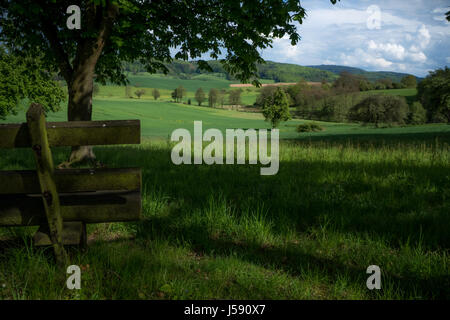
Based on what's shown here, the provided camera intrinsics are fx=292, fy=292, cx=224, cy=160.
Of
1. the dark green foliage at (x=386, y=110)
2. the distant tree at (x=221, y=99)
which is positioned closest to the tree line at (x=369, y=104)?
the dark green foliage at (x=386, y=110)

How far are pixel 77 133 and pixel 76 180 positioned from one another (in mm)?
427

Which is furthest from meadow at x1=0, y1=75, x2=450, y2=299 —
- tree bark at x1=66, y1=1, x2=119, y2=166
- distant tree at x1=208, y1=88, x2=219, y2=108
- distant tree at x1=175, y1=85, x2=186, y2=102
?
distant tree at x1=175, y1=85, x2=186, y2=102

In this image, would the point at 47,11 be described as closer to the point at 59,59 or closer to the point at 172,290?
the point at 59,59

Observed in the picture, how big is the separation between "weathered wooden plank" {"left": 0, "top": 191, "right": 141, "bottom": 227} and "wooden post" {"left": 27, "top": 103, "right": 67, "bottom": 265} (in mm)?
156

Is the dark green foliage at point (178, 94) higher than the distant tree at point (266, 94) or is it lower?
higher

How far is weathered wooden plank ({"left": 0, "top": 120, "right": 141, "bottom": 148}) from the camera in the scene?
7.76 ft

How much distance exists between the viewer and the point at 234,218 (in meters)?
4.10

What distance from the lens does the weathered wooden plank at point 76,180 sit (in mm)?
2467

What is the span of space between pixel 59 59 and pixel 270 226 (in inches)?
356

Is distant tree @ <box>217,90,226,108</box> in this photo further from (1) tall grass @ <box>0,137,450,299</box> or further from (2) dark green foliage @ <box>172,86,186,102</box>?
(1) tall grass @ <box>0,137,450,299</box>

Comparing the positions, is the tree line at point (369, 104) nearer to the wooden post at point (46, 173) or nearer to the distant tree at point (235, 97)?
the distant tree at point (235, 97)

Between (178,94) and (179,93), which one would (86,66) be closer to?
(179,93)

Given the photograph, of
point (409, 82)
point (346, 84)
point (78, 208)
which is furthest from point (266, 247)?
point (409, 82)

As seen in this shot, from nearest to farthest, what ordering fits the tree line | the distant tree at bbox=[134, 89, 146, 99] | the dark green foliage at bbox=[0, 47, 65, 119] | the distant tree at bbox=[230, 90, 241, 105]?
1. the dark green foliage at bbox=[0, 47, 65, 119]
2. the tree line
3. the distant tree at bbox=[230, 90, 241, 105]
4. the distant tree at bbox=[134, 89, 146, 99]
